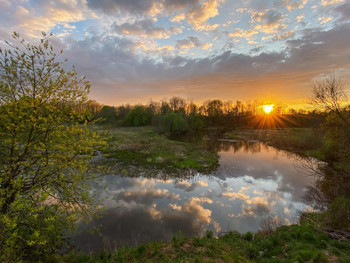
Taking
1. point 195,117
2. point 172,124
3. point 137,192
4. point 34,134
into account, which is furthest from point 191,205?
point 195,117

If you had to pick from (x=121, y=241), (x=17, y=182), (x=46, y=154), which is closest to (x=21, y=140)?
(x=46, y=154)

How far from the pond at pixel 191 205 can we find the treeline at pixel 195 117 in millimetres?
45711

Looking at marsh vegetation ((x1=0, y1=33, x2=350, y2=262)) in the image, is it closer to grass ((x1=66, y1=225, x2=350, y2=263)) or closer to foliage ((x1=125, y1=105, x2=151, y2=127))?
grass ((x1=66, y1=225, x2=350, y2=263))

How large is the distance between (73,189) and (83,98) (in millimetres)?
3973

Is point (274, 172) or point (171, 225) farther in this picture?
point (274, 172)

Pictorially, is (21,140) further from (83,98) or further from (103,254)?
(103,254)

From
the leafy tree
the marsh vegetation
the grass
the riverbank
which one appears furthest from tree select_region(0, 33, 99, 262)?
the leafy tree

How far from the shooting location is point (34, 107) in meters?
6.38

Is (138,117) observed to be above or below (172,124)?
above

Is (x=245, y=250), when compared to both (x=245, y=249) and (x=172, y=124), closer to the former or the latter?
(x=245, y=249)

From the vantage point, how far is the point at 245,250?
27.8 ft

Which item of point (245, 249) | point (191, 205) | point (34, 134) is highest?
point (34, 134)

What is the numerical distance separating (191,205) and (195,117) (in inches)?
2833

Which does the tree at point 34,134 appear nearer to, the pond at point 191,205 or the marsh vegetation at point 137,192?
the marsh vegetation at point 137,192
